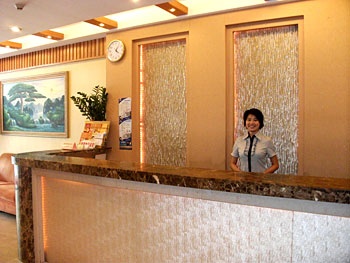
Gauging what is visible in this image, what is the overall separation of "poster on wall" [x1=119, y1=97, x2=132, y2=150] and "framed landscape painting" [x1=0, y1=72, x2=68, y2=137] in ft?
5.37

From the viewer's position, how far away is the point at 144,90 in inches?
184

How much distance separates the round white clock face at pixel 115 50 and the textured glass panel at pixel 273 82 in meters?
1.69

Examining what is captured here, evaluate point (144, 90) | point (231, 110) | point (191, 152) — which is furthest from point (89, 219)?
point (144, 90)

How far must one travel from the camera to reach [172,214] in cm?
214

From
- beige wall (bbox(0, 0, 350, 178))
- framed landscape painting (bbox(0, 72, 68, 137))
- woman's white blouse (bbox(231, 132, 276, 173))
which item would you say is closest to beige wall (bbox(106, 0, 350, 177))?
beige wall (bbox(0, 0, 350, 178))

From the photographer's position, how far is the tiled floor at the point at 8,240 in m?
3.37

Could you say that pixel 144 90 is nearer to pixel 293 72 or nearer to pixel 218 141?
pixel 218 141

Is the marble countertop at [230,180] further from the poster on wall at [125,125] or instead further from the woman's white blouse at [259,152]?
the poster on wall at [125,125]

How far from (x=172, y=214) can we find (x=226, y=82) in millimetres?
2206

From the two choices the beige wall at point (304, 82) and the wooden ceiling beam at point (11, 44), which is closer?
the beige wall at point (304, 82)

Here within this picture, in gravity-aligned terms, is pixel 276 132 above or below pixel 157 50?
below

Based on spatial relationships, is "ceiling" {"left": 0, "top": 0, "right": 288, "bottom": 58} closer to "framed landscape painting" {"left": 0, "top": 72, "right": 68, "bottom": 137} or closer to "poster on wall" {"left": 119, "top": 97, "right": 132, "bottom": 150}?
"poster on wall" {"left": 119, "top": 97, "right": 132, "bottom": 150}

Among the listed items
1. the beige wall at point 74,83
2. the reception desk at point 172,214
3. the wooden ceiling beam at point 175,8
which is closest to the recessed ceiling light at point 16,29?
the beige wall at point 74,83

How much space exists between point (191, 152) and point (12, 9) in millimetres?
2663
